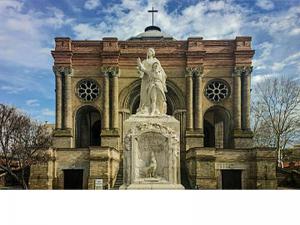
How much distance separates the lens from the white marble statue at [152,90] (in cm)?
1195

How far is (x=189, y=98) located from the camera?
88.9 feet

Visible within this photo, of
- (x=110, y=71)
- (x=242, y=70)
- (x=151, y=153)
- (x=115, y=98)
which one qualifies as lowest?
(x=151, y=153)

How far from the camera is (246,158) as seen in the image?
22.7 meters

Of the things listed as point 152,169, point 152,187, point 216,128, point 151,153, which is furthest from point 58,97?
point 152,187

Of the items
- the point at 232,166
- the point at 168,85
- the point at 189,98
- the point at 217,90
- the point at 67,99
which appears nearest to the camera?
the point at 232,166

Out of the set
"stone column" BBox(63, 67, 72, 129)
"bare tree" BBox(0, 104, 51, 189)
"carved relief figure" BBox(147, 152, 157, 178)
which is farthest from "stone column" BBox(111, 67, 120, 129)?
"carved relief figure" BBox(147, 152, 157, 178)

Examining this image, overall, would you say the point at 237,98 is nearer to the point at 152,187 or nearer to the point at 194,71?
the point at 194,71

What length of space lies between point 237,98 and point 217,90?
1544mm

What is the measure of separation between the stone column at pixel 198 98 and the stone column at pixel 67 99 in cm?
862

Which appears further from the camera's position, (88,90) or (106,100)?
(88,90)

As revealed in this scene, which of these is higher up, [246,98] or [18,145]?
[246,98]

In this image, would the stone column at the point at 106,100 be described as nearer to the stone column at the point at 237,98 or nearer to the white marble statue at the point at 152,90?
the stone column at the point at 237,98
